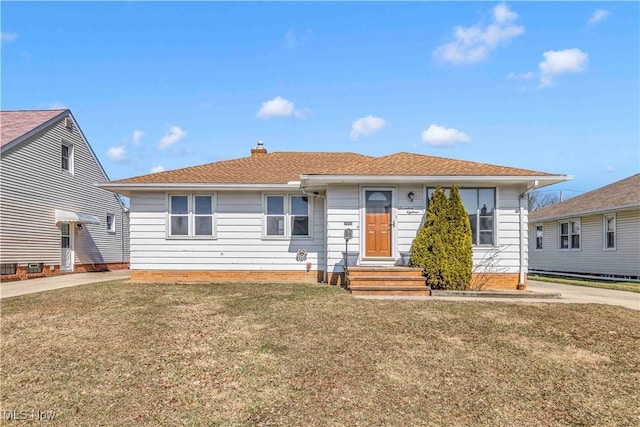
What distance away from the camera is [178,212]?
1146 cm

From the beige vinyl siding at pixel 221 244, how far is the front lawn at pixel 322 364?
12.8 ft

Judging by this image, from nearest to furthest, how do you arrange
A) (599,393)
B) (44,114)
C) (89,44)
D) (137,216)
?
(599,393), (137,216), (89,44), (44,114)

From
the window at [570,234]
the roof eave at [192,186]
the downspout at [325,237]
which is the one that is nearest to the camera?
the downspout at [325,237]

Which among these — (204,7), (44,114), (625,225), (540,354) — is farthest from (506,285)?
(44,114)

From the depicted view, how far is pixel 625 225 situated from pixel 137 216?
17193mm

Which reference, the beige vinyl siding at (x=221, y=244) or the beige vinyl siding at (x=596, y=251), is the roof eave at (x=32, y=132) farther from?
the beige vinyl siding at (x=596, y=251)

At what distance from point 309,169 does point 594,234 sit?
41.9 feet

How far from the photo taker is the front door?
55.1 ft

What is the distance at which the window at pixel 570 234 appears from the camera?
18.0 metres

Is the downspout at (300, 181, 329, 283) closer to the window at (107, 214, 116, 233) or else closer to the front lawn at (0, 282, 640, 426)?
the front lawn at (0, 282, 640, 426)

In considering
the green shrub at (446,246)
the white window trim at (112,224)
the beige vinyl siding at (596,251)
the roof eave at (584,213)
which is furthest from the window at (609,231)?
the white window trim at (112,224)

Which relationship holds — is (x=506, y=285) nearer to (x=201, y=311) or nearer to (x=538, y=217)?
(x=201, y=311)

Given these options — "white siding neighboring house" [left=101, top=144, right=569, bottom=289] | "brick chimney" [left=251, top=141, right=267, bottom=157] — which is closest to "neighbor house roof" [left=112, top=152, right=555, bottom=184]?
"white siding neighboring house" [left=101, top=144, right=569, bottom=289]

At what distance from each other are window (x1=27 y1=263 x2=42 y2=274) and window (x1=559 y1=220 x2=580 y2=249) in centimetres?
2246
